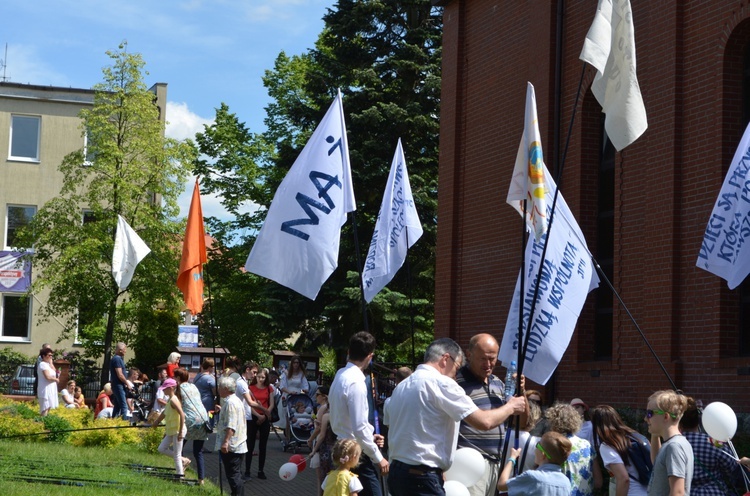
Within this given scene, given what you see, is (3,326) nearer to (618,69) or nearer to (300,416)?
(300,416)

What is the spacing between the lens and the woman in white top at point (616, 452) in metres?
7.98

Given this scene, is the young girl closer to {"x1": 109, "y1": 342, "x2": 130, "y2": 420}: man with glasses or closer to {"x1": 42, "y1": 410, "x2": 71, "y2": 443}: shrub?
{"x1": 42, "y1": 410, "x2": 71, "y2": 443}: shrub

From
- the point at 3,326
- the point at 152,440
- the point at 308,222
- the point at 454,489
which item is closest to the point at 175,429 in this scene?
the point at 152,440

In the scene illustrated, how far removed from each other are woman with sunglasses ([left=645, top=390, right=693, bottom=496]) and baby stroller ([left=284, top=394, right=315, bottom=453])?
46.5ft

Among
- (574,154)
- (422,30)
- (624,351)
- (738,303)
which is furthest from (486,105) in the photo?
(422,30)

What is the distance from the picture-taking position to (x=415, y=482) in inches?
285

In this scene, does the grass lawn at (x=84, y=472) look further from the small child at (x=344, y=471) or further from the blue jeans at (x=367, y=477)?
the small child at (x=344, y=471)

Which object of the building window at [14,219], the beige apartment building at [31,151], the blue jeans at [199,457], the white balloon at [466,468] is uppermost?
the beige apartment building at [31,151]

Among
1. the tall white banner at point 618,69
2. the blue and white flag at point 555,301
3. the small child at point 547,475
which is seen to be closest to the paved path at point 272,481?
the blue and white flag at point 555,301

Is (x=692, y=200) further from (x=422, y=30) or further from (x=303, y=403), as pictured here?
(x=422, y=30)

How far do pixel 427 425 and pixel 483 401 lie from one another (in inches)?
28.3

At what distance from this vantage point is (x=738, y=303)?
1378cm

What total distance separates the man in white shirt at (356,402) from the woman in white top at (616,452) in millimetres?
1662

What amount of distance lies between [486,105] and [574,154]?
Answer: 9.51 ft
